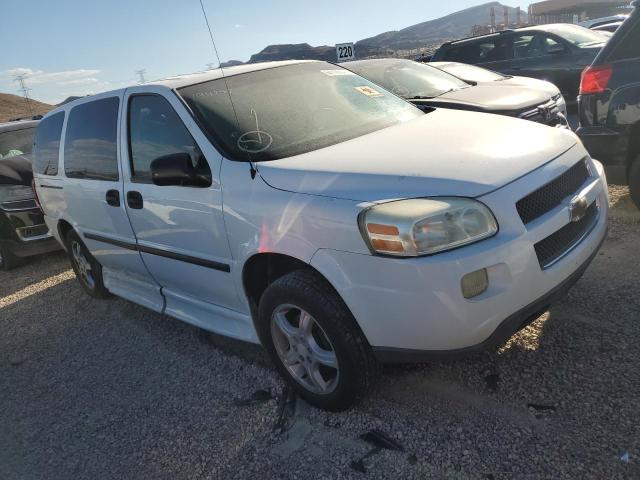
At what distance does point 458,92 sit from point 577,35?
14.0 ft

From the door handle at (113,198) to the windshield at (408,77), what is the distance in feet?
11.5

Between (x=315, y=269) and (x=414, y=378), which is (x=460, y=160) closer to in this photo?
(x=315, y=269)

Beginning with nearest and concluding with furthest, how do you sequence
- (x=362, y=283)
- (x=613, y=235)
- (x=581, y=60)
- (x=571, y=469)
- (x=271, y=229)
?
(x=571, y=469) < (x=362, y=283) < (x=271, y=229) < (x=613, y=235) < (x=581, y=60)

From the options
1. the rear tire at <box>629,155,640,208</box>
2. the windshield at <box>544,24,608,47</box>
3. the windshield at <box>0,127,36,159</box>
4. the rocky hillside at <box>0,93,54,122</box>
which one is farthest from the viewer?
the rocky hillside at <box>0,93,54,122</box>

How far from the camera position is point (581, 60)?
8.73 metres

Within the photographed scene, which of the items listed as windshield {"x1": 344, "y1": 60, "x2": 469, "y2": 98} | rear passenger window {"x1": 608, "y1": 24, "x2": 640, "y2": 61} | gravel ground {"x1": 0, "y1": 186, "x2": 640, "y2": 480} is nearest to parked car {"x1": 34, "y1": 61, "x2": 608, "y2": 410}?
gravel ground {"x1": 0, "y1": 186, "x2": 640, "y2": 480}

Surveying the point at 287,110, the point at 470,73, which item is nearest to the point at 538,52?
the point at 470,73

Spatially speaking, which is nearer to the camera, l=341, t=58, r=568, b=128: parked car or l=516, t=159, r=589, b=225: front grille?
l=516, t=159, r=589, b=225: front grille

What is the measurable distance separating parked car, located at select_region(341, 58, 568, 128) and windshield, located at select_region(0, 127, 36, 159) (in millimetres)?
4350

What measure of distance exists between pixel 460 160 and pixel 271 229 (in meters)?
0.96

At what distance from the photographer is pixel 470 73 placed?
7.89 meters

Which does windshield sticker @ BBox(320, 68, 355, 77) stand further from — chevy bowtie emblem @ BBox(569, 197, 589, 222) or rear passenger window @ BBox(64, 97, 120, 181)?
chevy bowtie emblem @ BBox(569, 197, 589, 222)

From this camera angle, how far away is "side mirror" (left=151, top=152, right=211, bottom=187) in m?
3.05

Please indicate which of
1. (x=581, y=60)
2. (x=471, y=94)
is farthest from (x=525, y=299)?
(x=581, y=60)
